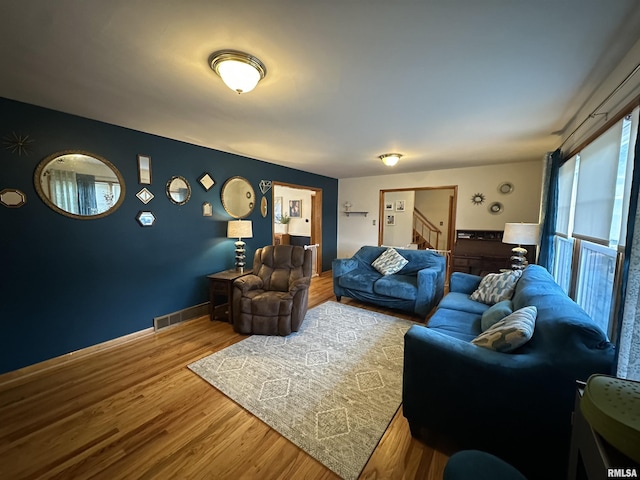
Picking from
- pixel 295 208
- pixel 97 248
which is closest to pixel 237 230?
pixel 97 248

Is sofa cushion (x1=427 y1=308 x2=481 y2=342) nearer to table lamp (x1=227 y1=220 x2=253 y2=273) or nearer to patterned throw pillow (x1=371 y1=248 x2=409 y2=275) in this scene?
patterned throw pillow (x1=371 y1=248 x2=409 y2=275)

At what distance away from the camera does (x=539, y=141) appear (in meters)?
3.13

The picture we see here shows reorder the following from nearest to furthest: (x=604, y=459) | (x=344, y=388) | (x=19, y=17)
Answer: (x=604, y=459) < (x=19, y=17) < (x=344, y=388)

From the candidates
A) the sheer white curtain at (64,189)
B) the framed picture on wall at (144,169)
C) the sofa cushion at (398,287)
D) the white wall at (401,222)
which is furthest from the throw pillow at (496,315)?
the white wall at (401,222)

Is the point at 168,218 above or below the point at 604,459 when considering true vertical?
above

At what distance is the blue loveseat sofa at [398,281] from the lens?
10.9ft

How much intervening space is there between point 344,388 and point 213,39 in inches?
98.1

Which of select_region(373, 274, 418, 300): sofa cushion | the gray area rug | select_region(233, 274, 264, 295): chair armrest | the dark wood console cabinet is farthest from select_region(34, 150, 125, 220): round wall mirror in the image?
the dark wood console cabinet

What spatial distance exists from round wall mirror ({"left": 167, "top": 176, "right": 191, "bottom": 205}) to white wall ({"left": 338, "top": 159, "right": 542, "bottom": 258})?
390cm

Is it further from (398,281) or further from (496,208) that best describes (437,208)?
(398,281)

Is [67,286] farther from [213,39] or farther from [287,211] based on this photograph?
[287,211]

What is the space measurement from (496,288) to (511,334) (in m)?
1.48

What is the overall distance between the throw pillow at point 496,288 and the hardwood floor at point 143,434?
64.2 inches

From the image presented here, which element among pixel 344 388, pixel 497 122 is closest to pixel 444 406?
pixel 344 388
